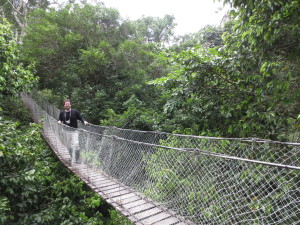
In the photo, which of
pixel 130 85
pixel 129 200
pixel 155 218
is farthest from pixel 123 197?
pixel 130 85

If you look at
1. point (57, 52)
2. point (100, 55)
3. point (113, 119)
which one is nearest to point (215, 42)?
point (100, 55)

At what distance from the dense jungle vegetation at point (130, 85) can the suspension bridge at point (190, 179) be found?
1.40 ft

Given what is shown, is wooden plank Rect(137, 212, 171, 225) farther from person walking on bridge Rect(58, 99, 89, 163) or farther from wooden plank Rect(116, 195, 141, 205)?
person walking on bridge Rect(58, 99, 89, 163)

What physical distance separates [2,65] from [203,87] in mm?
2616

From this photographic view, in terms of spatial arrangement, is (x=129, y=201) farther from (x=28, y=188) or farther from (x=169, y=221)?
(x=28, y=188)

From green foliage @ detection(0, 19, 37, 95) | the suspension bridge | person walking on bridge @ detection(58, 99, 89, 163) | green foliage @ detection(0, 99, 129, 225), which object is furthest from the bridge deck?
green foliage @ detection(0, 19, 37, 95)

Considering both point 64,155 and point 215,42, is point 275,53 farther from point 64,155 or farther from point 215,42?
point 215,42

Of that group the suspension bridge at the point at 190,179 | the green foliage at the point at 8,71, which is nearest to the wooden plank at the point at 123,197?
the suspension bridge at the point at 190,179

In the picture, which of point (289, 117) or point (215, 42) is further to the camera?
point (215, 42)

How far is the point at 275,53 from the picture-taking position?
6.82 ft

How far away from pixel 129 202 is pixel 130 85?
15.0 ft

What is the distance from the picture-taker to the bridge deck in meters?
1.50

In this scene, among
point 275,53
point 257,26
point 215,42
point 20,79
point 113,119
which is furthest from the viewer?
point 215,42

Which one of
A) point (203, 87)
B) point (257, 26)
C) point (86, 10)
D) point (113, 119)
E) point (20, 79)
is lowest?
point (113, 119)
